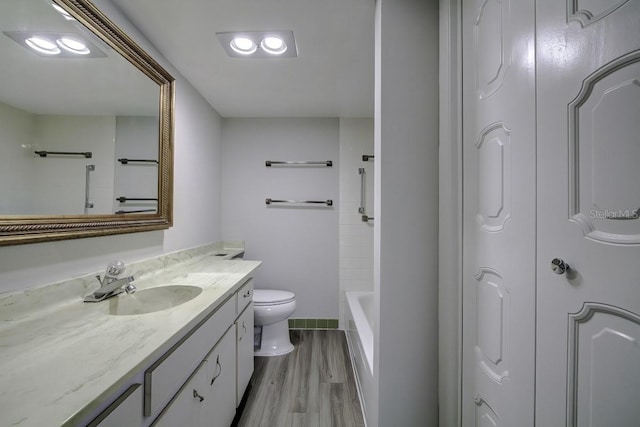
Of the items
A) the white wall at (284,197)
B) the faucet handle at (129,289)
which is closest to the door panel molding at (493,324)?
the faucet handle at (129,289)

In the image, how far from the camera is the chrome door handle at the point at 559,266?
21.5 inches

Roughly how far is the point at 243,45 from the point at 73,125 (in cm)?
103

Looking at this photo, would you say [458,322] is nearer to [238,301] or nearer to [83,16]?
[238,301]

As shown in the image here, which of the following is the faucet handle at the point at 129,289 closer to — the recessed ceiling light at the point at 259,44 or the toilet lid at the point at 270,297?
the toilet lid at the point at 270,297

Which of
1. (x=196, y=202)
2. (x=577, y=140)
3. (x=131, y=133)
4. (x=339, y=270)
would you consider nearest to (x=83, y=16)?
(x=131, y=133)

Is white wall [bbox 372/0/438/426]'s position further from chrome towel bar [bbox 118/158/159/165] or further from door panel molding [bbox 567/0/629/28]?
chrome towel bar [bbox 118/158/159/165]

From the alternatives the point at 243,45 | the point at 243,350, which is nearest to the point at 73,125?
→ the point at 243,45

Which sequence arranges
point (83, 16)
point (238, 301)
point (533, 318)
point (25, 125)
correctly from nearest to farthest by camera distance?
1. point (533, 318)
2. point (25, 125)
3. point (83, 16)
4. point (238, 301)

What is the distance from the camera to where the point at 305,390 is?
5.70ft

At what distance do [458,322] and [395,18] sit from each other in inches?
51.1

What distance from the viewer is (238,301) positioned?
146 centimetres

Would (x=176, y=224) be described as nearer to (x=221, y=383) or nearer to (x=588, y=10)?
(x=221, y=383)

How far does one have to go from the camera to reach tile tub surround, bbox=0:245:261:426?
1.59 ft

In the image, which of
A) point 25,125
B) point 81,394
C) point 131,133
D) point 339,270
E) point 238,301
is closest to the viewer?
point 81,394
